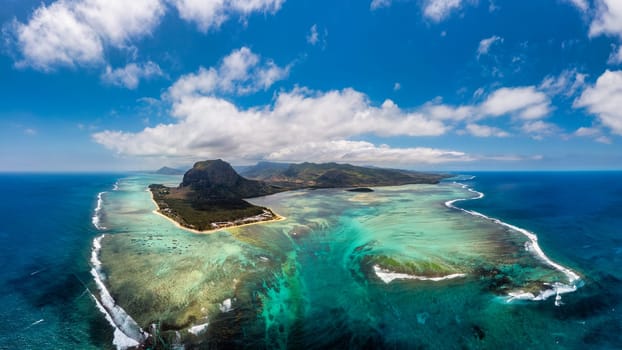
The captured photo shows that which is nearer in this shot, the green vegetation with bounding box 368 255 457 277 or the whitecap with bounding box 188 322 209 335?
the whitecap with bounding box 188 322 209 335

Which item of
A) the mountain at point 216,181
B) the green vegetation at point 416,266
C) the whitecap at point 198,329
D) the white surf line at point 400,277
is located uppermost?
the mountain at point 216,181

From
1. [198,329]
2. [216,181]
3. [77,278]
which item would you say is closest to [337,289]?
[198,329]

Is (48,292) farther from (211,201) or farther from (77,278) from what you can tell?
(211,201)

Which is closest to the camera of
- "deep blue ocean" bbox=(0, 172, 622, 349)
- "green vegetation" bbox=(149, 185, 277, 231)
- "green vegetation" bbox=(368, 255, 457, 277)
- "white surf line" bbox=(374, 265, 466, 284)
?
"deep blue ocean" bbox=(0, 172, 622, 349)

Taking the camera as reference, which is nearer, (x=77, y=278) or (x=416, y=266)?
(x=77, y=278)

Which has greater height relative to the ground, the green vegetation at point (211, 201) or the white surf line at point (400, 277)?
the green vegetation at point (211, 201)

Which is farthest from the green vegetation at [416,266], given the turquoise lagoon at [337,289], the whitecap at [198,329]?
the whitecap at [198,329]

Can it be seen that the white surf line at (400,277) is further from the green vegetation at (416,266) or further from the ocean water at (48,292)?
the ocean water at (48,292)

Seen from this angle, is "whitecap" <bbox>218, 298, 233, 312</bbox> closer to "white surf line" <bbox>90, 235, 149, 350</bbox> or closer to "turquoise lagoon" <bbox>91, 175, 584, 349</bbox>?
"turquoise lagoon" <bbox>91, 175, 584, 349</bbox>

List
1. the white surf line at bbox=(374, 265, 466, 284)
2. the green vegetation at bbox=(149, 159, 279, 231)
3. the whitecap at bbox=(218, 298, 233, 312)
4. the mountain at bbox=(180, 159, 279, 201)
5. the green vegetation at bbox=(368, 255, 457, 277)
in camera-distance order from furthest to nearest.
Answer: the mountain at bbox=(180, 159, 279, 201), the green vegetation at bbox=(149, 159, 279, 231), the green vegetation at bbox=(368, 255, 457, 277), the white surf line at bbox=(374, 265, 466, 284), the whitecap at bbox=(218, 298, 233, 312)

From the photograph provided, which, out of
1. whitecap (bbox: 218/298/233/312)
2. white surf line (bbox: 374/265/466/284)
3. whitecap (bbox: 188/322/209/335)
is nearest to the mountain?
whitecap (bbox: 218/298/233/312)
